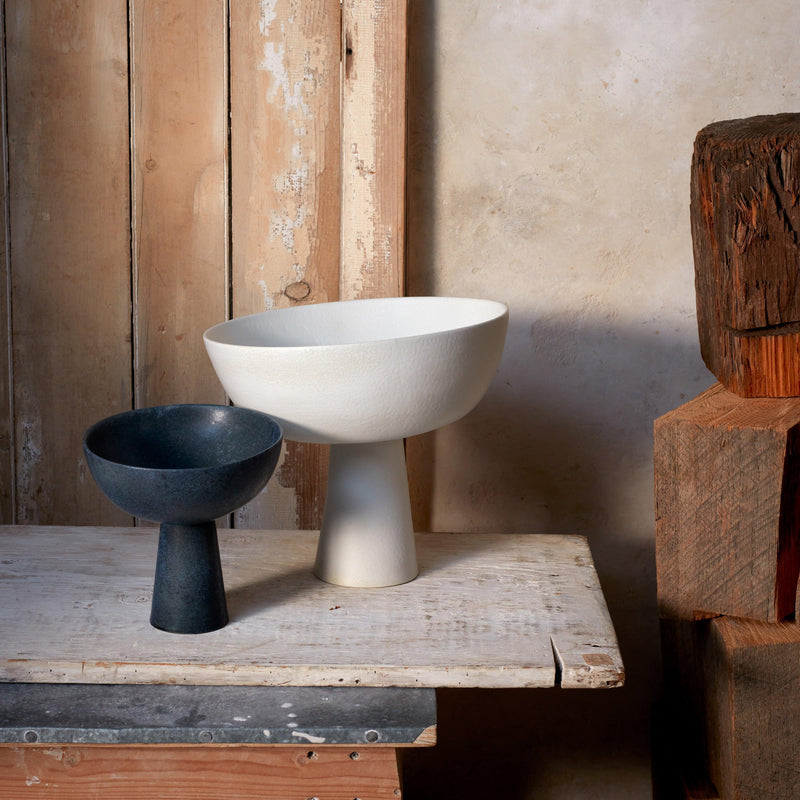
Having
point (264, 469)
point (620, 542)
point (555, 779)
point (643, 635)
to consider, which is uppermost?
point (264, 469)

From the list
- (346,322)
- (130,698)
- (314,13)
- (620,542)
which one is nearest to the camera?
(130,698)

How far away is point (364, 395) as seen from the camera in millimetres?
894

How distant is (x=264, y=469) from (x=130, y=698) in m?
0.24

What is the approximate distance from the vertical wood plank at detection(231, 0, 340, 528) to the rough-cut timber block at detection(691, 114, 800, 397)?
0.53 metres

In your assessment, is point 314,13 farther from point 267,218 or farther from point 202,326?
point 202,326

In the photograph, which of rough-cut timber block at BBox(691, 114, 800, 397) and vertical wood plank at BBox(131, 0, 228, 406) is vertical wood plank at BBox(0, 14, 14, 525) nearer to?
vertical wood plank at BBox(131, 0, 228, 406)

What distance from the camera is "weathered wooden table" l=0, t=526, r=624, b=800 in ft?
2.60

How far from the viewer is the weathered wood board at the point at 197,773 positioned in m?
0.82

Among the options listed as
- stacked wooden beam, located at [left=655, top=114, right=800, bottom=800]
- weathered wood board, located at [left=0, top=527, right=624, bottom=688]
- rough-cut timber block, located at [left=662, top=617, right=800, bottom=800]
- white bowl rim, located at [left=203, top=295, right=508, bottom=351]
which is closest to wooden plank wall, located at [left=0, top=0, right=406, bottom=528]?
white bowl rim, located at [left=203, top=295, right=508, bottom=351]

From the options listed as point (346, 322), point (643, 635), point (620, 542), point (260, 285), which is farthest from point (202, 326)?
point (643, 635)

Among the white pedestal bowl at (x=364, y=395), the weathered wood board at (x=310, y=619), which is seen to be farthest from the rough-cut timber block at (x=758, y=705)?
the white pedestal bowl at (x=364, y=395)

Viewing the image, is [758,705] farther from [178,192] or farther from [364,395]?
[178,192]

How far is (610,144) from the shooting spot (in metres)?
1.26

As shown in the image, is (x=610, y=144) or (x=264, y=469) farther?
(x=610, y=144)
